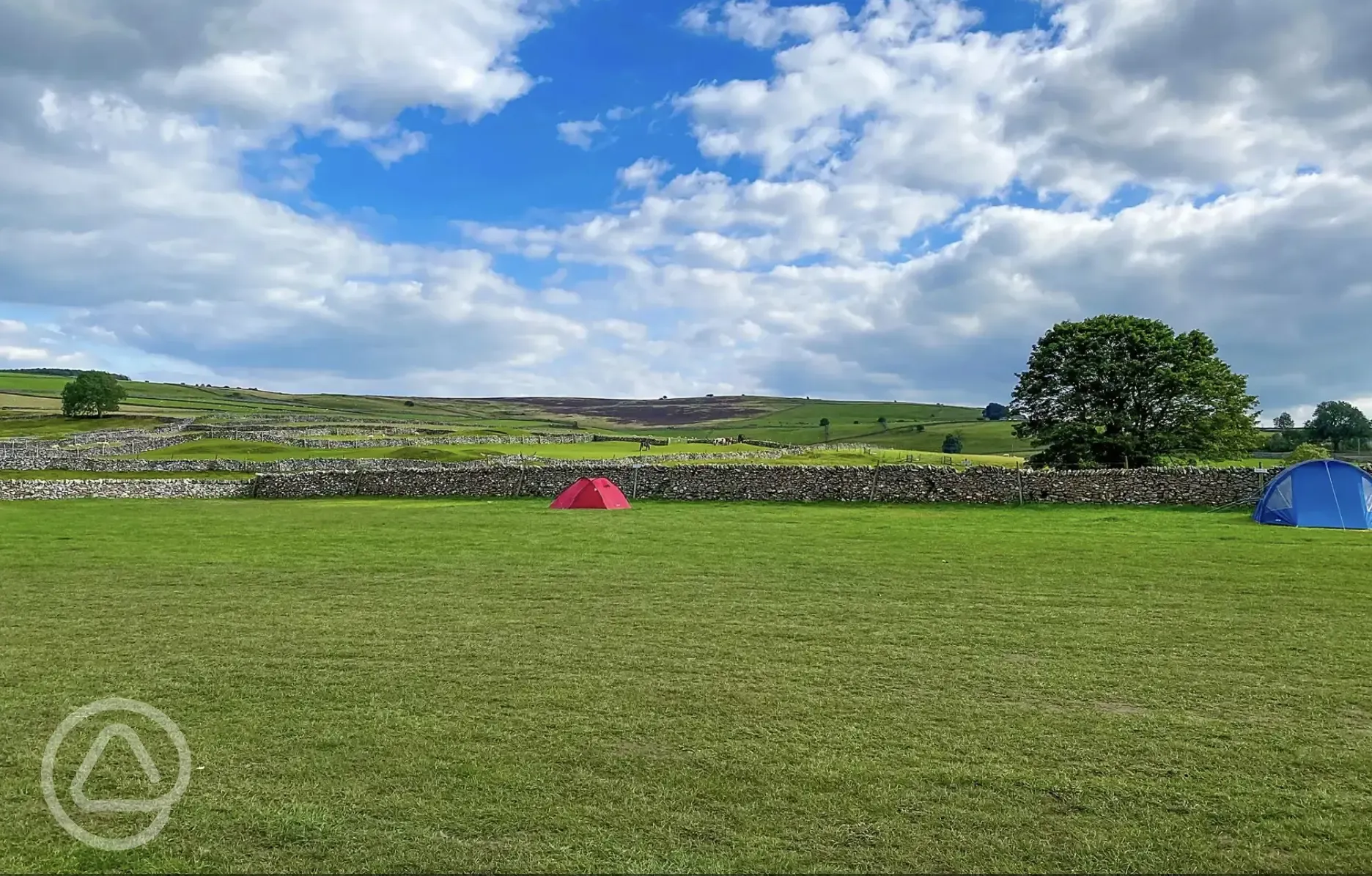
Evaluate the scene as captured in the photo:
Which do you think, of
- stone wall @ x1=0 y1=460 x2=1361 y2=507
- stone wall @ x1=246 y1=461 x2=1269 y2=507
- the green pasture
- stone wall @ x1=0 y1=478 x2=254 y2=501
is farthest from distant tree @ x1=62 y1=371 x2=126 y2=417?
stone wall @ x1=246 y1=461 x2=1269 y2=507

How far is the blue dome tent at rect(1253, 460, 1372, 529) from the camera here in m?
22.5

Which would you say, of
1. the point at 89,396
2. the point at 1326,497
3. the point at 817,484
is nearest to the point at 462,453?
the point at 817,484

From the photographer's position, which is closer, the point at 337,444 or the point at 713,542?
the point at 713,542

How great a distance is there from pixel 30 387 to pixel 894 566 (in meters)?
172

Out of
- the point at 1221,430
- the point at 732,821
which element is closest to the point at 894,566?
the point at 732,821

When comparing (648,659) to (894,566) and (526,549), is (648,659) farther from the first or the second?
(526,549)

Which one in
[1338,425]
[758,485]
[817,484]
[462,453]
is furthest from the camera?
[1338,425]

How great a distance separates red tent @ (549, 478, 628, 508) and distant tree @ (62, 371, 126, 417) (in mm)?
92344

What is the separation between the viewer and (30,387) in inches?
5748

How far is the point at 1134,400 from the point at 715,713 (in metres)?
39.0

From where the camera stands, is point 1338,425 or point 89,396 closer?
point 1338,425

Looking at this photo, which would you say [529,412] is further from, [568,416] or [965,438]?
[965,438]

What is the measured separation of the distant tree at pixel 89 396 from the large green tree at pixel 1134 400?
10158 cm

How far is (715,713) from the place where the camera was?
724cm
